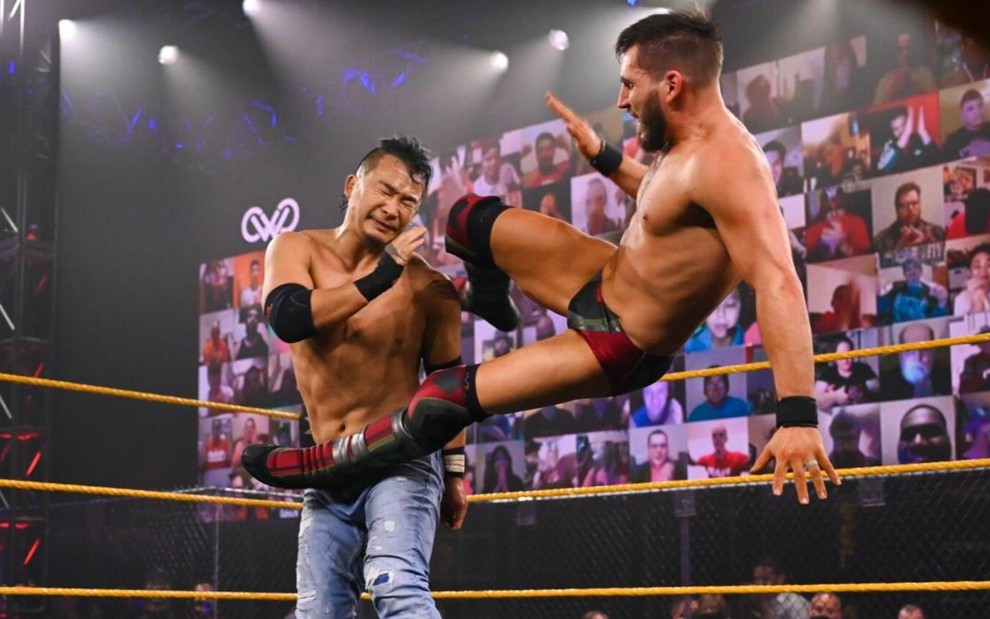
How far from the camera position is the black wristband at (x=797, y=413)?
75.3 inches

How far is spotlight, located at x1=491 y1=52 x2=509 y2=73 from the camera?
779 cm

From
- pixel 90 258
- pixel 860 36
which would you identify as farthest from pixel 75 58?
pixel 860 36

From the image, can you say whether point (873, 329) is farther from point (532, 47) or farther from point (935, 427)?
point (532, 47)

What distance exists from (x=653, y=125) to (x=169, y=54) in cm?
753

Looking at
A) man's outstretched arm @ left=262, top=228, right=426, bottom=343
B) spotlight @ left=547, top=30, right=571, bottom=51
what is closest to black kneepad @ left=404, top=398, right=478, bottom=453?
man's outstretched arm @ left=262, top=228, right=426, bottom=343

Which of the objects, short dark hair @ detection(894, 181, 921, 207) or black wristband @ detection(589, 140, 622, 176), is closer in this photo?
black wristband @ detection(589, 140, 622, 176)

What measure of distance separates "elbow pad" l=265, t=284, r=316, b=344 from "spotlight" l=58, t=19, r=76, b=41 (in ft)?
23.7

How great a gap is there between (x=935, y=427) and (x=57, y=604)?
5535 millimetres

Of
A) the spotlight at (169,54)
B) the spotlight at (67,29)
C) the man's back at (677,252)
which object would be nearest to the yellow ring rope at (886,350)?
the man's back at (677,252)

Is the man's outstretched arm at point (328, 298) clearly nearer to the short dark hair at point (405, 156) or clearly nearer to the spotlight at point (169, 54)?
the short dark hair at point (405, 156)

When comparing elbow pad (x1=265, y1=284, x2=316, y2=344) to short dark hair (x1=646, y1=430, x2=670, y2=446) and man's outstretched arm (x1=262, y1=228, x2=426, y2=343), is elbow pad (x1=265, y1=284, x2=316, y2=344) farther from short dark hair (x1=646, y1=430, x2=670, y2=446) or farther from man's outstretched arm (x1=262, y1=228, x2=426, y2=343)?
short dark hair (x1=646, y1=430, x2=670, y2=446)

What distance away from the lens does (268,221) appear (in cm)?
860

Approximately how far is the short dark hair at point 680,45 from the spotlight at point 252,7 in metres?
7.05

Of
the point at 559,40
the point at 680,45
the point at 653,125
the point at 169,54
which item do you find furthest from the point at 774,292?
the point at 169,54
